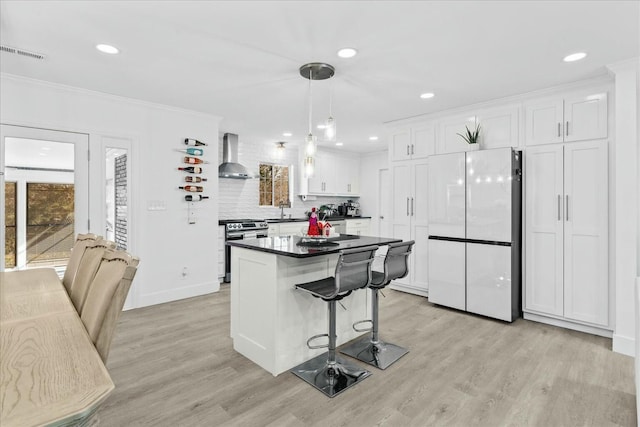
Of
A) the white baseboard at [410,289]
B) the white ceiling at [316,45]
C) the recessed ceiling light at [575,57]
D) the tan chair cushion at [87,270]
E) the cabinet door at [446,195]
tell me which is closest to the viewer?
the tan chair cushion at [87,270]

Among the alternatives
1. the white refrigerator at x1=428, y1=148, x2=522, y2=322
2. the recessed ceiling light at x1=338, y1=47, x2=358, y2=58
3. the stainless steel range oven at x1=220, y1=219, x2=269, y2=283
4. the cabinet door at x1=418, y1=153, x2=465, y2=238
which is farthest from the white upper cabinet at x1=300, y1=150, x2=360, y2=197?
the recessed ceiling light at x1=338, y1=47, x2=358, y2=58

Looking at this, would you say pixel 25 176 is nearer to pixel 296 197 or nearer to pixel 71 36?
pixel 71 36

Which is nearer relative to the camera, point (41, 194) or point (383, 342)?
point (383, 342)

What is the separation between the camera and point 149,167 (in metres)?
4.18

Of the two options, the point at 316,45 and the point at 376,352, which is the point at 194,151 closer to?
the point at 316,45

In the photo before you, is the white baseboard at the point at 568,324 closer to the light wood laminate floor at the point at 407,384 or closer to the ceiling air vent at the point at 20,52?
the light wood laminate floor at the point at 407,384

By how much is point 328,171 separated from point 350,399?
5.46 metres

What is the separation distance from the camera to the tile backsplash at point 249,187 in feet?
19.5

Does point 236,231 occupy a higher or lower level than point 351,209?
lower

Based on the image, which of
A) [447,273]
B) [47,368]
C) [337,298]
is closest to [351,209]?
[447,273]

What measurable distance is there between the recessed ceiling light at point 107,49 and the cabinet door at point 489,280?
393cm

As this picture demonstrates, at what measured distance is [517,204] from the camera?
370cm

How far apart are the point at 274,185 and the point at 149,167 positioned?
2813 mm

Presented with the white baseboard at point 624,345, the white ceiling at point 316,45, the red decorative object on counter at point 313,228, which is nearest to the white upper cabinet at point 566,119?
the white ceiling at point 316,45
